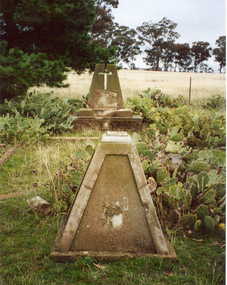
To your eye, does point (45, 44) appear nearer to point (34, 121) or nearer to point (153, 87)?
point (34, 121)

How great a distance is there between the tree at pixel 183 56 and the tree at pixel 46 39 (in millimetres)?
18157

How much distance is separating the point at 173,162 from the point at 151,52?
27.3 metres

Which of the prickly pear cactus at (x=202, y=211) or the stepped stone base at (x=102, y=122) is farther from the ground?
the stepped stone base at (x=102, y=122)

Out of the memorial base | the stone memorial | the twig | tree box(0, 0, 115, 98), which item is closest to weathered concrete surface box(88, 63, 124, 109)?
the stone memorial

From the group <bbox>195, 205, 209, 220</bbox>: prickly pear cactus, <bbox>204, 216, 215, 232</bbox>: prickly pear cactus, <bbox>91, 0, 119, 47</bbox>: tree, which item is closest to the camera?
<bbox>204, 216, 215, 232</bbox>: prickly pear cactus

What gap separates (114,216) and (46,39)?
918 centimetres

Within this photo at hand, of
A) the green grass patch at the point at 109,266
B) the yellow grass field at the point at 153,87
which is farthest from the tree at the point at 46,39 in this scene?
the green grass patch at the point at 109,266

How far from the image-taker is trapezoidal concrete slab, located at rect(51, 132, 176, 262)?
90.0 inches

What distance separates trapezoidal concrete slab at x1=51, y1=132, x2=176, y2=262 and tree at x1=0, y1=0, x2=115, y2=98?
5736mm

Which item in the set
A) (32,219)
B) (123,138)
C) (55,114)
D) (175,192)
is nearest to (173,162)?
(175,192)

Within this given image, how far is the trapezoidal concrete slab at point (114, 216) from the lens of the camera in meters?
2.29

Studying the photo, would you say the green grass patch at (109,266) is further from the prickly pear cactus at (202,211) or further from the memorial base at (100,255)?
the prickly pear cactus at (202,211)

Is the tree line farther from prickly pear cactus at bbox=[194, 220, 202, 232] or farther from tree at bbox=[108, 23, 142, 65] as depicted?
tree at bbox=[108, 23, 142, 65]

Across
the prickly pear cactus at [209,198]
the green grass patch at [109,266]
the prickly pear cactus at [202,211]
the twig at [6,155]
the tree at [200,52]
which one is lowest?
the green grass patch at [109,266]
